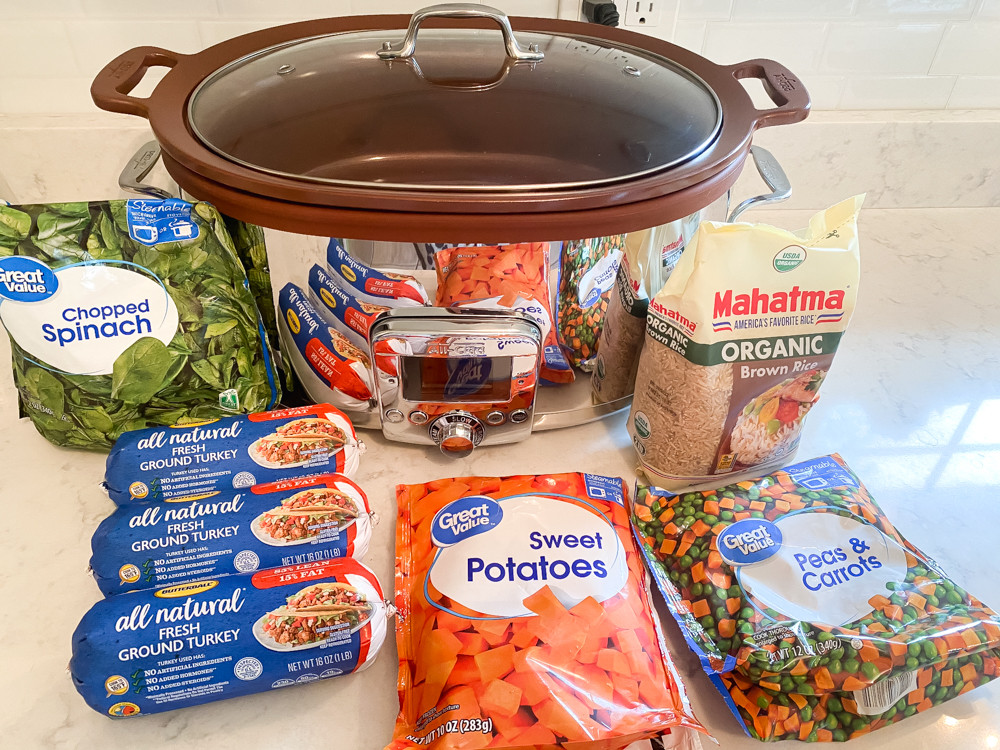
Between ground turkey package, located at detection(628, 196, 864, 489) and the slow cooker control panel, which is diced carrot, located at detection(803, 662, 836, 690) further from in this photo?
the slow cooker control panel

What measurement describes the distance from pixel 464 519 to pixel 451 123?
0.50 m

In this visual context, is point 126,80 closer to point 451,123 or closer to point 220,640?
point 451,123

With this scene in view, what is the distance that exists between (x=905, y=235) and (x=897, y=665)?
994 millimetres

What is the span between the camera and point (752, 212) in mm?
1381

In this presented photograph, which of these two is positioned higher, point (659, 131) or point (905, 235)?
point (659, 131)

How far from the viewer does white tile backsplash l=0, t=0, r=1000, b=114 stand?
1057mm

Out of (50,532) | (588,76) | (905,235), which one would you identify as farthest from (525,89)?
(905,235)

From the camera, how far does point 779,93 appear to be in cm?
83

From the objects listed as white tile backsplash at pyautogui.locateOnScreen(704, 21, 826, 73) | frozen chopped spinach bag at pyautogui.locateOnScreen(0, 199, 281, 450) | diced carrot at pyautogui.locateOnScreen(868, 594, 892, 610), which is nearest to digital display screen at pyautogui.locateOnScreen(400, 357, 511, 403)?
frozen chopped spinach bag at pyautogui.locateOnScreen(0, 199, 281, 450)

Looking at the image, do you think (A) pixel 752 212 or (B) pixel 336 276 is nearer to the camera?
(B) pixel 336 276

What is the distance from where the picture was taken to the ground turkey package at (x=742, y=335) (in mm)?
686

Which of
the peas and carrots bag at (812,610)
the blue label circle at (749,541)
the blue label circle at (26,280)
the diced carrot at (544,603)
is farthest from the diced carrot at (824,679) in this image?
the blue label circle at (26,280)

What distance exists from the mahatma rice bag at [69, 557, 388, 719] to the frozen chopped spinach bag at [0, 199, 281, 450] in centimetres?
26

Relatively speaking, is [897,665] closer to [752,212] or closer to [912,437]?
[912,437]
